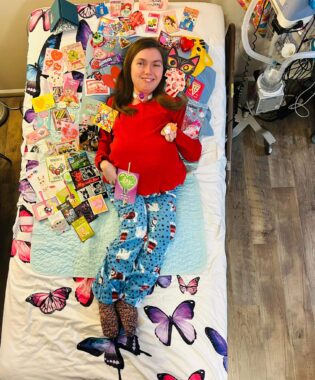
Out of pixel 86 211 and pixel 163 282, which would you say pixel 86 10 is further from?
pixel 163 282

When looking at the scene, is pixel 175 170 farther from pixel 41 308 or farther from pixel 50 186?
pixel 41 308

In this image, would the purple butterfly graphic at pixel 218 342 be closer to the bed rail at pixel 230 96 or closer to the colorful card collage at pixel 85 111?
the colorful card collage at pixel 85 111

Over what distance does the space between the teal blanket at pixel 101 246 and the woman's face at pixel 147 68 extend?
1.65 ft

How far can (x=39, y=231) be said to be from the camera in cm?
167

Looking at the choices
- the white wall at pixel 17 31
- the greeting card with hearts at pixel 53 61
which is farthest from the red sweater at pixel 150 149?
the white wall at pixel 17 31

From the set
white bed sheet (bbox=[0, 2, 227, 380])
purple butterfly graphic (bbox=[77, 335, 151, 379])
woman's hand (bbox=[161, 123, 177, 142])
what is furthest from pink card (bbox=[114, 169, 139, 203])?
purple butterfly graphic (bbox=[77, 335, 151, 379])

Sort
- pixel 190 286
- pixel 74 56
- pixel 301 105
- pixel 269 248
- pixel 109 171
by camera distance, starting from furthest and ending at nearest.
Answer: pixel 301 105, pixel 269 248, pixel 74 56, pixel 109 171, pixel 190 286

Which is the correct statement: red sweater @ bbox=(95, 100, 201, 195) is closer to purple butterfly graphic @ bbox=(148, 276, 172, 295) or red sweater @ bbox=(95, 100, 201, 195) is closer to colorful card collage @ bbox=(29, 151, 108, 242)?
colorful card collage @ bbox=(29, 151, 108, 242)

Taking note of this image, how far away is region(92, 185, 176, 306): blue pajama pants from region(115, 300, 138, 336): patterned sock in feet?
0.07

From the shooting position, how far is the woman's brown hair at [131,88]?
170cm

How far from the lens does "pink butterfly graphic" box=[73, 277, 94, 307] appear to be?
61.0 inches

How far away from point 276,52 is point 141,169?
0.73 meters

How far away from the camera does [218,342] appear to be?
148 cm

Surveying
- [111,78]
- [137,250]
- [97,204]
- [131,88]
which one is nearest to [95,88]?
[111,78]
